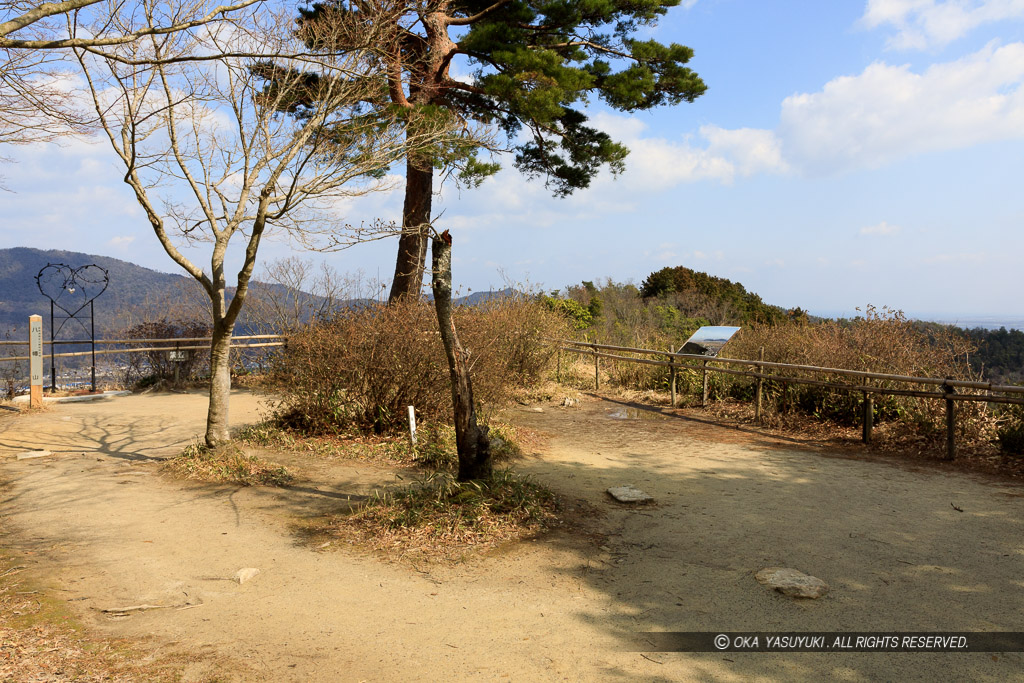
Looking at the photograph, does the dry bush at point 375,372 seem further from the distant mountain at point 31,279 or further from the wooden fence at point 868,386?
the distant mountain at point 31,279

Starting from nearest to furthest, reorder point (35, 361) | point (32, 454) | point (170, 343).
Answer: point (32, 454) < point (35, 361) < point (170, 343)

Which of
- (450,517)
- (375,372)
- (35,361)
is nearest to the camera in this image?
(450,517)

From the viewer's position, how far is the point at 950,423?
7367 mm

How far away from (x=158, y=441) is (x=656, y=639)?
23.8 ft

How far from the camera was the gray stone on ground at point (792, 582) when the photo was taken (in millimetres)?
4012

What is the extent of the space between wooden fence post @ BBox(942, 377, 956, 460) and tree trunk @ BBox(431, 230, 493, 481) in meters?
5.26

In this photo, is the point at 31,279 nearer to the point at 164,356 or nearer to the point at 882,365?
the point at 164,356

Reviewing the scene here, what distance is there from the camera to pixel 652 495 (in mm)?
6094

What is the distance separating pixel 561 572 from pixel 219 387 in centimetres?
452

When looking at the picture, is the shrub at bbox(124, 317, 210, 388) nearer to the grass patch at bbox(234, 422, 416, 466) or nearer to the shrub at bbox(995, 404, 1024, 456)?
the grass patch at bbox(234, 422, 416, 466)

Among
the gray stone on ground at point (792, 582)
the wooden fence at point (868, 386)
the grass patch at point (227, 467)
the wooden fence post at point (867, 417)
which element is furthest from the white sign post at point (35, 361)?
the wooden fence post at point (867, 417)

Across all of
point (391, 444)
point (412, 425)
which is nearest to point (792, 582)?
point (412, 425)

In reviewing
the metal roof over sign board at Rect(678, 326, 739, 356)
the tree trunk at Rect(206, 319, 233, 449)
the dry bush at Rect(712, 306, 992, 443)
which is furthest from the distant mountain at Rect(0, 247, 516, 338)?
the dry bush at Rect(712, 306, 992, 443)

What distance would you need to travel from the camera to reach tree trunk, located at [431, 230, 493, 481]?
17.7 ft
